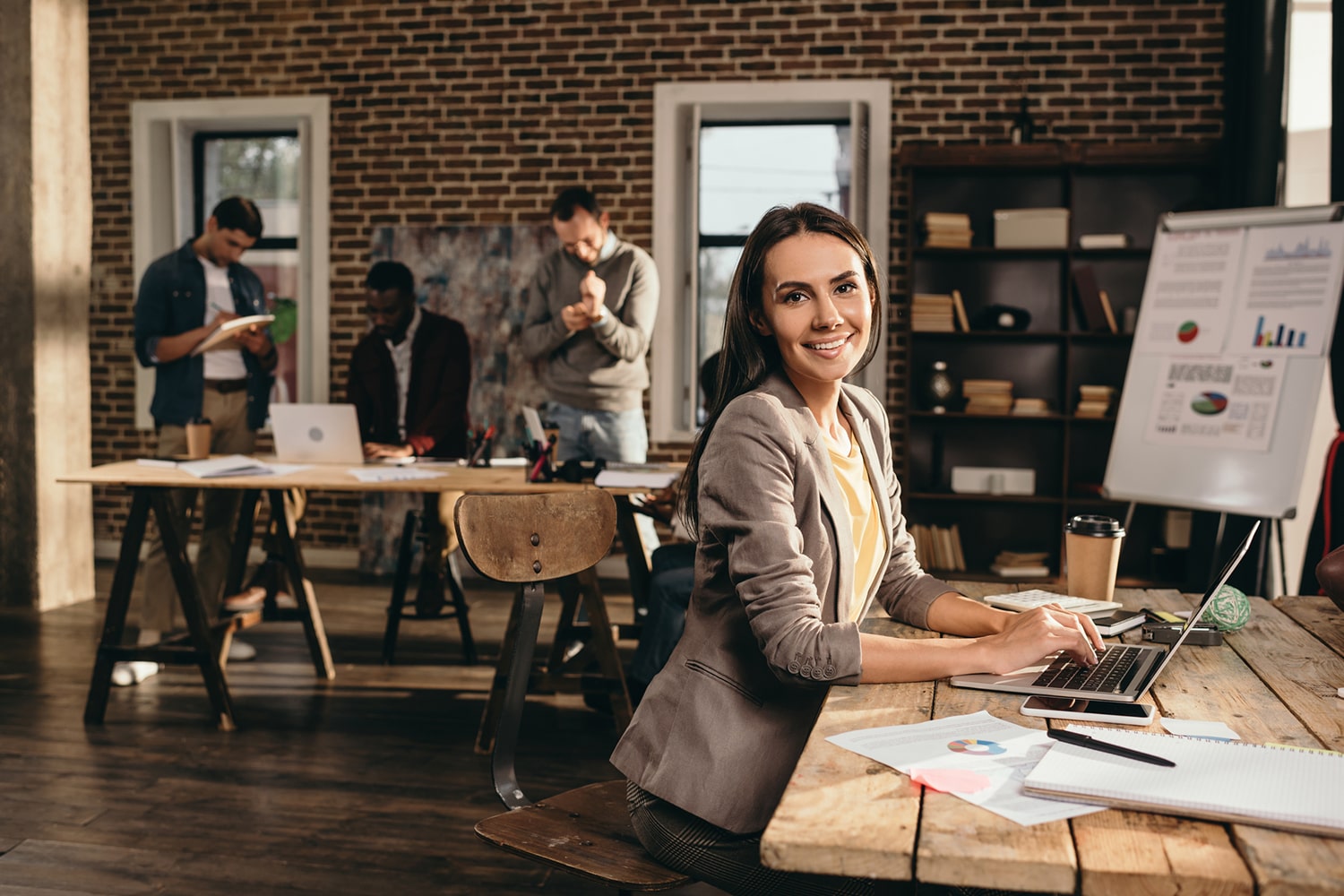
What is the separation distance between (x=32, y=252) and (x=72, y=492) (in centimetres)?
116

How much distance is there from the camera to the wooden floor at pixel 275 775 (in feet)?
8.25

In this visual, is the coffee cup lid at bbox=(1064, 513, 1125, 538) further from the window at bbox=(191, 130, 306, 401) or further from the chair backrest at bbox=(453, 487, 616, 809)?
the window at bbox=(191, 130, 306, 401)

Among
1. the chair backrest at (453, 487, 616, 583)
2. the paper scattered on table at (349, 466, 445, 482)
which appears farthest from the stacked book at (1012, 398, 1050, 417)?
the chair backrest at (453, 487, 616, 583)

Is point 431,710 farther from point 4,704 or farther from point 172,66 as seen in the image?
point 172,66

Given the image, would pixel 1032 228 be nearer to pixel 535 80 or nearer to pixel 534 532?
pixel 535 80

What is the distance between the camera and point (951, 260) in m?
5.63

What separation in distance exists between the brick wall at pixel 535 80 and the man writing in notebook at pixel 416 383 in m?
1.63

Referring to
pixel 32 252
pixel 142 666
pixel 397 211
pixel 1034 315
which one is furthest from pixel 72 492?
pixel 1034 315

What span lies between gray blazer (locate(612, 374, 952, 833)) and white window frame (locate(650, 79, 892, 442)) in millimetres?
4276

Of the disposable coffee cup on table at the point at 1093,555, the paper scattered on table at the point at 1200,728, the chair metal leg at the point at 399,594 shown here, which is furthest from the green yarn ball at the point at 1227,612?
the chair metal leg at the point at 399,594

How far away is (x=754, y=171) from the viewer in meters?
6.04

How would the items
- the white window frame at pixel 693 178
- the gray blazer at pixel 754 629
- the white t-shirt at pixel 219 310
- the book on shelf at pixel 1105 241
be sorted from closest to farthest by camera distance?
1. the gray blazer at pixel 754 629
2. the white t-shirt at pixel 219 310
3. the book on shelf at pixel 1105 241
4. the white window frame at pixel 693 178

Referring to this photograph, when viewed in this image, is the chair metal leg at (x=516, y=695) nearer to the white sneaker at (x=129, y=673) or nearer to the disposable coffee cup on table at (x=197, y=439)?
the disposable coffee cup on table at (x=197, y=439)

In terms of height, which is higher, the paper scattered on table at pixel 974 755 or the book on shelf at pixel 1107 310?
the book on shelf at pixel 1107 310
